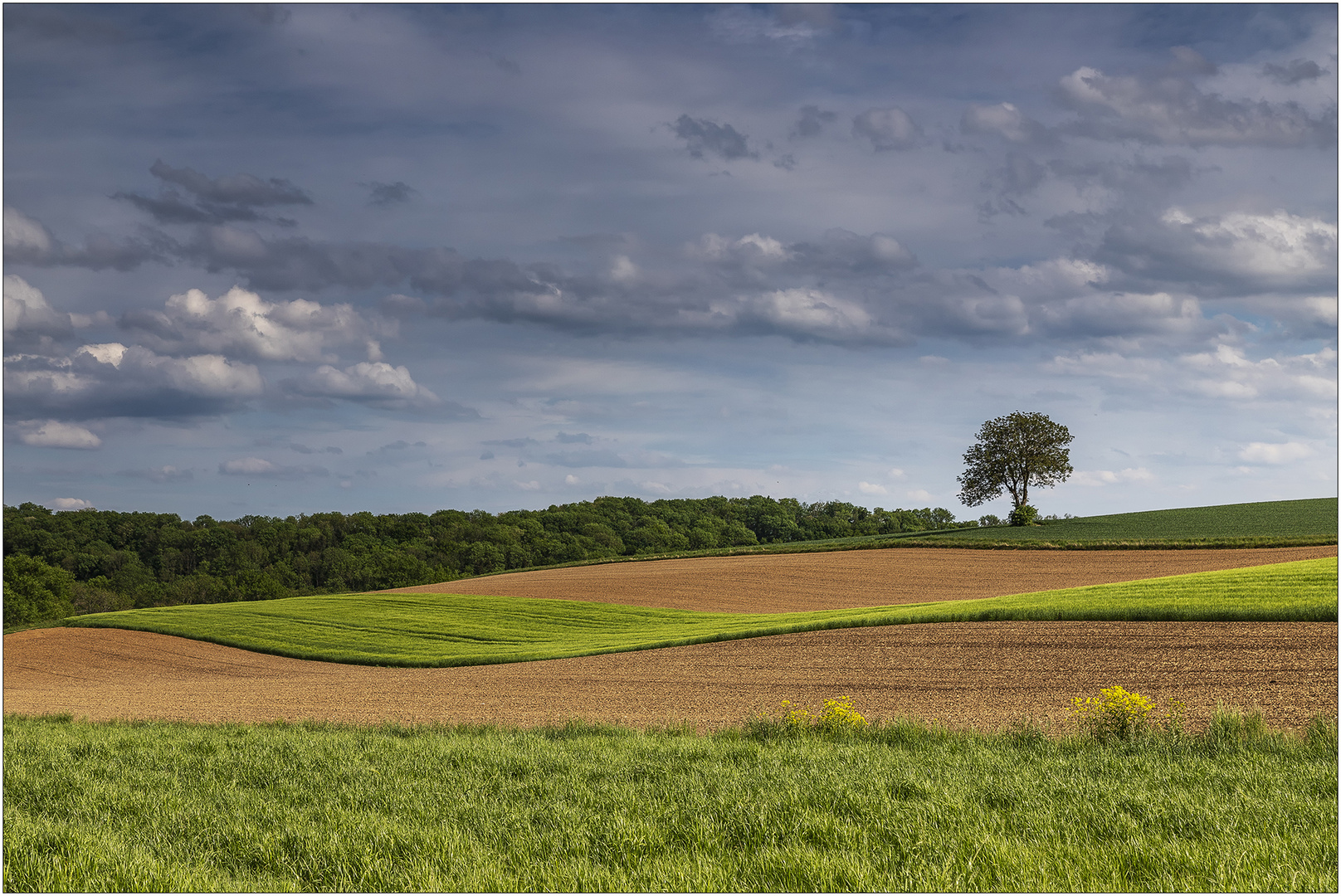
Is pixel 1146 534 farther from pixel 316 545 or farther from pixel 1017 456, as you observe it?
pixel 316 545

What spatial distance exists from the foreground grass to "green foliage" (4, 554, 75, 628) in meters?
72.9

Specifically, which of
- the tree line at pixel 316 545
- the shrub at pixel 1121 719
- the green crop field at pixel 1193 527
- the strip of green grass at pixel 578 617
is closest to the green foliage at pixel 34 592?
the tree line at pixel 316 545

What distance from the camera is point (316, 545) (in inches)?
4077

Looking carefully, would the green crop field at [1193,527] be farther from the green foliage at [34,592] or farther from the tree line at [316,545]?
the green foliage at [34,592]

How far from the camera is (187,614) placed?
138 feet

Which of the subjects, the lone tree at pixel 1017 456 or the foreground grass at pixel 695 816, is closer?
the foreground grass at pixel 695 816

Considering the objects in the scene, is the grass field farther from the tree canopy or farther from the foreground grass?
the foreground grass

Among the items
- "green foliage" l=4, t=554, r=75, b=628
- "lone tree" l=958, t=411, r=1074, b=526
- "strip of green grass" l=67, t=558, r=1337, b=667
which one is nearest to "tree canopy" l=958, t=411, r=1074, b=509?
"lone tree" l=958, t=411, r=1074, b=526

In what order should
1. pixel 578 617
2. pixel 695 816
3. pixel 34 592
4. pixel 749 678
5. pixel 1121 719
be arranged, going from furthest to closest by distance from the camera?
pixel 34 592, pixel 578 617, pixel 749 678, pixel 1121 719, pixel 695 816

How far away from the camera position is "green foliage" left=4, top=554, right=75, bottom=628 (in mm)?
69312

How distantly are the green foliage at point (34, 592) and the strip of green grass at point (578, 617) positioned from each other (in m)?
35.6

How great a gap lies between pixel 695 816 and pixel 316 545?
106 metres

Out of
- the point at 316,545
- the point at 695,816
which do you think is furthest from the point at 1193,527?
the point at 316,545

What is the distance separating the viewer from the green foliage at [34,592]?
69.3 metres
